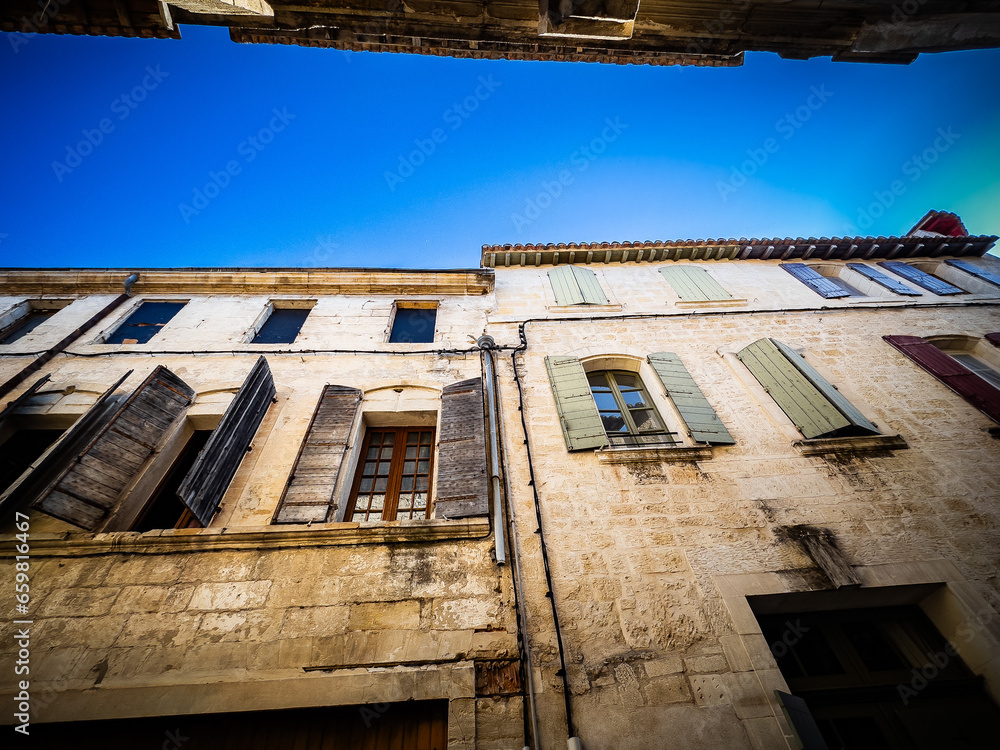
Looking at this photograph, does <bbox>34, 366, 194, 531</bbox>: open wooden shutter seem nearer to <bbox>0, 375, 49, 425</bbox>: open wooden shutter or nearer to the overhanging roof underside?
<bbox>0, 375, 49, 425</bbox>: open wooden shutter

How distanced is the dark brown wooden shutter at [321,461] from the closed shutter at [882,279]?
11118 mm

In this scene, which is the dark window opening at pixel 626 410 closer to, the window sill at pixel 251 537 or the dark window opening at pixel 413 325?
the window sill at pixel 251 537

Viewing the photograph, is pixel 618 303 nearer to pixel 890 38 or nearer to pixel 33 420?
pixel 890 38

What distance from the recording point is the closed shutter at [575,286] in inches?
324

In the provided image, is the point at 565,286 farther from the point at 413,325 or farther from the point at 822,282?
the point at 822,282

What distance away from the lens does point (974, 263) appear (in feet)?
31.2

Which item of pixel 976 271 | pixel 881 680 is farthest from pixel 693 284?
pixel 881 680

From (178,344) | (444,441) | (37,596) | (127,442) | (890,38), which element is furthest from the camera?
(178,344)

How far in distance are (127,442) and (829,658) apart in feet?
26.6

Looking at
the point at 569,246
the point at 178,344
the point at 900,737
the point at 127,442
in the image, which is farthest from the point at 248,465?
the point at 569,246

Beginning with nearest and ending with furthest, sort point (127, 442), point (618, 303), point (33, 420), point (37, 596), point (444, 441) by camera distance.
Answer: point (37, 596) → point (127, 442) → point (444, 441) → point (33, 420) → point (618, 303)

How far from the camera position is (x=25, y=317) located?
7.91 metres

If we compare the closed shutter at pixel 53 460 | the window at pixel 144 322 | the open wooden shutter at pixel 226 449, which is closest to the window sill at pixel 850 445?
the open wooden shutter at pixel 226 449

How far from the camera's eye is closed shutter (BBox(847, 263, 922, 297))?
837 centimetres
